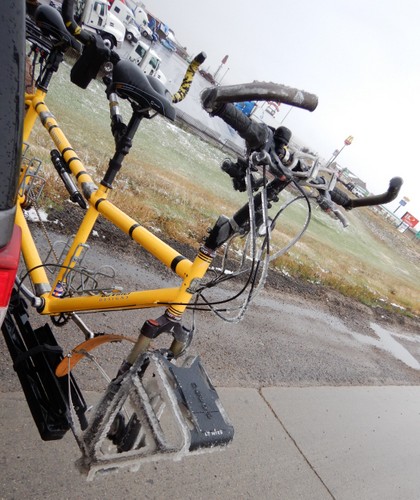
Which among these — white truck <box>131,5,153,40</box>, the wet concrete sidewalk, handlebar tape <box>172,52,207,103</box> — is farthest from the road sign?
handlebar tape <box>172,52,207,103</box>

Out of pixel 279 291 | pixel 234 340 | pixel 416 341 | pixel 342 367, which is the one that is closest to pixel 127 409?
pixel 234 340

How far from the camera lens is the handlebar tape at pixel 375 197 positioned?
1.74m

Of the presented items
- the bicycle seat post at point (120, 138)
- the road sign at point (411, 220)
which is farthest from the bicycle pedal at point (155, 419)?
the road sign at point (411, 220)

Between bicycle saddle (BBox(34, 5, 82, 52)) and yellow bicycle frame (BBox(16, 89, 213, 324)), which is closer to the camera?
yellow bicycle frame (BBox(16, 89, 213, 324))

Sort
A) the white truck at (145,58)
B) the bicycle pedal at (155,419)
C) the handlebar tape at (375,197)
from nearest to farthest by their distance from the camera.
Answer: the bicycle pedal at (155,419), the handlebar tape at (375,197), the white truck at (145,58)

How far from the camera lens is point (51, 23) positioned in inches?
104

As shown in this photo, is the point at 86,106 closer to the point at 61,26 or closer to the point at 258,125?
the point at 61,26

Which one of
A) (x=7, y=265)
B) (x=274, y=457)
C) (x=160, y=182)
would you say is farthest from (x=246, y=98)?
(x=160, y=182)

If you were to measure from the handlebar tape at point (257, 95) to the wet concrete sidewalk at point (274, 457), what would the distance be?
7.27 feet

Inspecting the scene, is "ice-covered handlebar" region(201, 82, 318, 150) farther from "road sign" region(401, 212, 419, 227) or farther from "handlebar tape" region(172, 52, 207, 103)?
"road sign" region(401, 212, 419, 227)

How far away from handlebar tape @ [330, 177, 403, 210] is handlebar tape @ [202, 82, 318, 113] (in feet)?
2.01

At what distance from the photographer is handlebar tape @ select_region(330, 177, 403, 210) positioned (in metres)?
1.74

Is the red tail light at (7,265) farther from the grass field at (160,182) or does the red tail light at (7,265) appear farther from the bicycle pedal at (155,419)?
the grass field at (160,182)

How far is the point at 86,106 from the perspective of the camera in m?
12.8
